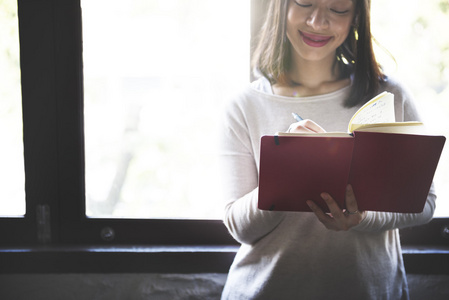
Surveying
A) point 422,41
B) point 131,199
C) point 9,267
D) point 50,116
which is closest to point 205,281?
point 131,199

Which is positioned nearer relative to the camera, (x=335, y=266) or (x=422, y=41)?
(x=335, y=266)

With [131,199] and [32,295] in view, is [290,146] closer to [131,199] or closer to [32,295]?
[131,199]

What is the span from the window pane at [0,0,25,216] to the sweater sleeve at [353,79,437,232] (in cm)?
114

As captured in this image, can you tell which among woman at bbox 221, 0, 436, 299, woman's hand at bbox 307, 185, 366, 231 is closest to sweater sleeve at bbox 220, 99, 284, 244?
woman at bbox 221, 0, 436, 299

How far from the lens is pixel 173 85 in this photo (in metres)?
1.42

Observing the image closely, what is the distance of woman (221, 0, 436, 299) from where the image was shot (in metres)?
1.00

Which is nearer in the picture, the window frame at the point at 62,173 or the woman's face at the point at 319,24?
the woman's face at the point at 319,24

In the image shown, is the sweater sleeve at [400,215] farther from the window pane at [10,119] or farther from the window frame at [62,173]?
the window pane at [10,119]

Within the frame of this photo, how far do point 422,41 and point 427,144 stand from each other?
715 millimetres

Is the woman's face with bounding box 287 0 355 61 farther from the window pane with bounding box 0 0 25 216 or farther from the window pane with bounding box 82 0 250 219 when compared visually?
the window pane with bounding box 0 0 25 216

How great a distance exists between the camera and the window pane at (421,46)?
1356mm

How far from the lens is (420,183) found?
86 cm

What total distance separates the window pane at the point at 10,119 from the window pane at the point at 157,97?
233 mm

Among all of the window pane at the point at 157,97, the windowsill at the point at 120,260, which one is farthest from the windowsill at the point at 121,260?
the window pane at the point at 157,97
